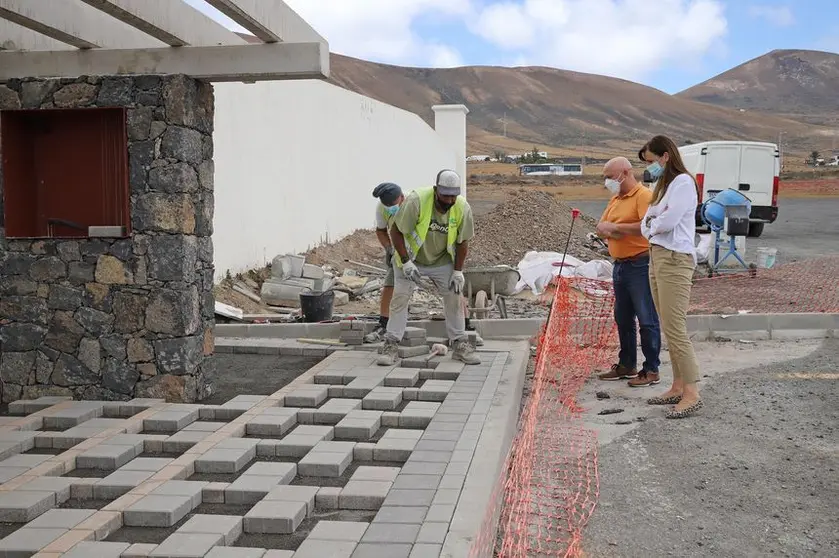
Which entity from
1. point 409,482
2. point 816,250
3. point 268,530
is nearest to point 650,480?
point 409,482

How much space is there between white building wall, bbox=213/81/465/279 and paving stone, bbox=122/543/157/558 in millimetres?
7286

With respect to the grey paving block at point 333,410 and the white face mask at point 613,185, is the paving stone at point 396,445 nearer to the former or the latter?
the grey paving block at point 333,410

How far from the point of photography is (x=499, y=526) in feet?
13.6

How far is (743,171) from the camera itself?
16.8m

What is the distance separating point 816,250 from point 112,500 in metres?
17.7

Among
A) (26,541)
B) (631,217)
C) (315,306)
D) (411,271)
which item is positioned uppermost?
(631,217)

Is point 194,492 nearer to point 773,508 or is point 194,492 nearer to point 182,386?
point 182,386

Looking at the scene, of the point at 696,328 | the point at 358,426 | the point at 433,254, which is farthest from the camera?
the point at 696,328

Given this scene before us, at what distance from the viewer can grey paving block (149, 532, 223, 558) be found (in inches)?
137

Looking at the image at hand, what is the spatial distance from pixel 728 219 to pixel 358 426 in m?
10.2

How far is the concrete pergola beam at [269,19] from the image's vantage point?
494 centimetres

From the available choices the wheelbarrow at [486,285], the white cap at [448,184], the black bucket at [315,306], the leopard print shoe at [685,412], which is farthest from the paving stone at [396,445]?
the black bucket at [315,306]

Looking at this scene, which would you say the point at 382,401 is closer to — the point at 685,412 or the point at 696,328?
the point at 685,412

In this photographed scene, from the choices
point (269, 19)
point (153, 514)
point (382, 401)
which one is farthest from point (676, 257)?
point (153, 514)
